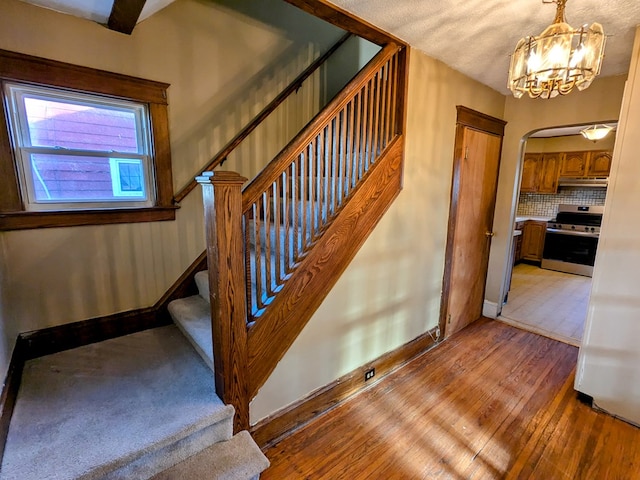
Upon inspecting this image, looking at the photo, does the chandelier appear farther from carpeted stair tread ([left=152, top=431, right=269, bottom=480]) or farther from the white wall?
carpeted stair tread ([left=152, top=431, right=269, bottom=480])

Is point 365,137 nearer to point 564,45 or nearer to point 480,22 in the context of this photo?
point 480,22

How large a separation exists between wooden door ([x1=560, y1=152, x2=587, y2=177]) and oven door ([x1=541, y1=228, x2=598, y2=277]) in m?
1.06

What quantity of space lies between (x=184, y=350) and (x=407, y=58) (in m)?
2.55

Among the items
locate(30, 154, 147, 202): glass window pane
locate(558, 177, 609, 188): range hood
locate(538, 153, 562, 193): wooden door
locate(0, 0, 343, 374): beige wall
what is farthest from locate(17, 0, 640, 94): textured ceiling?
locate(538, 153, 562, 193): wooden door

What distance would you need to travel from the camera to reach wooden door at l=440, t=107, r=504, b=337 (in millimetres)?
2717

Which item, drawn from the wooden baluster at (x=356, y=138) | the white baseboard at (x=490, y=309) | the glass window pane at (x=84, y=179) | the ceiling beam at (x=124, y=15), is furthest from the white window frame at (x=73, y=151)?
the white baseboard at (x=490, y=309)

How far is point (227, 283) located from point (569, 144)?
6.76 metres

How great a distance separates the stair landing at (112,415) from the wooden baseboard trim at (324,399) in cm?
29

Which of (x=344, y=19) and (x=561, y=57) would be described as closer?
(x=561, y=57)

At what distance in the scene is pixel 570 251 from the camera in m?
5.31

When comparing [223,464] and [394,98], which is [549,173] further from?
[223,464]

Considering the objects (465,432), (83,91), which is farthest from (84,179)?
(465,432)

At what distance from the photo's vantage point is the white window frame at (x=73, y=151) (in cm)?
170

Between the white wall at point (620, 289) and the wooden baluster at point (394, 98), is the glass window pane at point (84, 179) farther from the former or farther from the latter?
the white wall at point (620, 289)
